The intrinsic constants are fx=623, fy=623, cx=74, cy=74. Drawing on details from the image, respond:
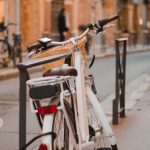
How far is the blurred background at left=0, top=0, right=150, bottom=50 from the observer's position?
24.7 metres

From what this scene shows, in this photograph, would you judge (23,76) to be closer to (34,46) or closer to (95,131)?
(34,46)

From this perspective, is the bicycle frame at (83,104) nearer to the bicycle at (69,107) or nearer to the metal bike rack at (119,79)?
the bicycle at (69,107)

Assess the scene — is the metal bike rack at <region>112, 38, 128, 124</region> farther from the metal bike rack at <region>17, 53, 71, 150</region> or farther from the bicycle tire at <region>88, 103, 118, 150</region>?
the metal bike rack at <region>17, 53, 71, 150</region>

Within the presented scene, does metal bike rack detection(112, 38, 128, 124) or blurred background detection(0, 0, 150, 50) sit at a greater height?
metal bike rack detection(112, 38, 128, 124)

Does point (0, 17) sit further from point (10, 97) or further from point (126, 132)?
point (126, 132)

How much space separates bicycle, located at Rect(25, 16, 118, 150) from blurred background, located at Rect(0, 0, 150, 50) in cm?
1521

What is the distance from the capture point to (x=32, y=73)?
17062 millimetres

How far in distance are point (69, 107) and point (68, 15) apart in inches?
1140

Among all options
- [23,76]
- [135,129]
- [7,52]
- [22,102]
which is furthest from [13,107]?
[7,52]

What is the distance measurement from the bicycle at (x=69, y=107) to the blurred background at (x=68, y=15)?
15212 millimetres

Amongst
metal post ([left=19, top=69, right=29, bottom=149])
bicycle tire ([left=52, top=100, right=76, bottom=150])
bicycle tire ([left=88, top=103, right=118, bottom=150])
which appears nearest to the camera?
bicycle tire ([left=52, top=100, right=76, bottom=150])

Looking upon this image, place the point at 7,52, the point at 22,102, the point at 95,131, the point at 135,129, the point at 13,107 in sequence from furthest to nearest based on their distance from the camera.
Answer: the point at 7,52 → the point at 13,107 → the point at 135,129 → the point at 95,131 → the point at 22,102

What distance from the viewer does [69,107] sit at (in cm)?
449

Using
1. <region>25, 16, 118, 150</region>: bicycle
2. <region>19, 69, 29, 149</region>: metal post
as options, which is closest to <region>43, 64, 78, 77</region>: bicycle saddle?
<region>25, 16, 118, 150</region>: bicycle
